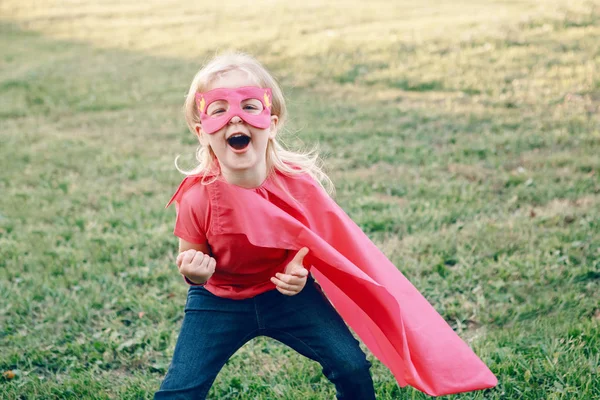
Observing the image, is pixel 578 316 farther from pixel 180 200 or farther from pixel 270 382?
pixel 180 200

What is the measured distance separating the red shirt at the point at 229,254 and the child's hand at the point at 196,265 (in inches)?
4.4

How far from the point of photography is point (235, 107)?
243 cm

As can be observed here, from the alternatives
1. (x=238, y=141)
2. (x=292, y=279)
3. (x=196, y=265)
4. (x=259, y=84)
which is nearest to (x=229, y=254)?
(x=196, y=265)

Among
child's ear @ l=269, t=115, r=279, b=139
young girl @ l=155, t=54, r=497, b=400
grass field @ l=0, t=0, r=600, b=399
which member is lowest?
grass field @ l=0, t=0, r=600, b=399

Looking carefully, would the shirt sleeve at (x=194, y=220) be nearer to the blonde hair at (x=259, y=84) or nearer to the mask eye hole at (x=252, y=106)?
the blonde hair at (x=259, y=84)

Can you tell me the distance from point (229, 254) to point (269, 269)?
0.20 meters

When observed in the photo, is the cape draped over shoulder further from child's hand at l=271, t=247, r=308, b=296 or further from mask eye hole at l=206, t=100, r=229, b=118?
mask eye hole at l=206, t=100, r=229, b=118

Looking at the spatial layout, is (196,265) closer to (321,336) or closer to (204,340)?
(204,340)

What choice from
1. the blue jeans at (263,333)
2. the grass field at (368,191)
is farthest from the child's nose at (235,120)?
the grass field at (368,191)

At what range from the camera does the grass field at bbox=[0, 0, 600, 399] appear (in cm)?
341

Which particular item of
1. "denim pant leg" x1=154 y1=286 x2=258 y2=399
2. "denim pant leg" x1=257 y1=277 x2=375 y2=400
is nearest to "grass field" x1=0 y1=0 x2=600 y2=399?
"denim pant leg" x1=257 y1=277 x2=375 y2=400

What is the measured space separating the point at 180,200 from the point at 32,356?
5.59 feet

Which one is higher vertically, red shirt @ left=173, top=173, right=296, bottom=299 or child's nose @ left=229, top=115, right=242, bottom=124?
child's nose @ left=229, top=115, right=242, bottom=124

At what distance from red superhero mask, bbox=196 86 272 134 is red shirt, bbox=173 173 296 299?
28 cm
